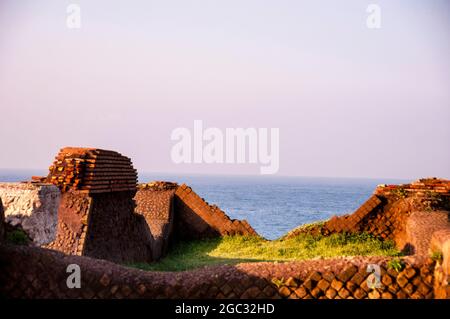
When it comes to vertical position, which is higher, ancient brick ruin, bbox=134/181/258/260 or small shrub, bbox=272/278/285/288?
small shrub, bbox=272/278/285/288

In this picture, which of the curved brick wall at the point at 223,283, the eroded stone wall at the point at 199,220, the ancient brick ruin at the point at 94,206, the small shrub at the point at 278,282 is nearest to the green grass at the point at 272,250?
the eroded stone wall at the point at 199,220

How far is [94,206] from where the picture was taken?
45.3ft

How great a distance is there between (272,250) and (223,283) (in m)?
10.2

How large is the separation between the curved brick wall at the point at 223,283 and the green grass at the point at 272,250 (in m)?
7.58

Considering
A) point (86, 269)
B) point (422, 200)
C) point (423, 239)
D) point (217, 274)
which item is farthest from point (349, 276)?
point (422, 200)

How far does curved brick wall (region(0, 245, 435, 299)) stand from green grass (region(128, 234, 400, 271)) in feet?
24.9

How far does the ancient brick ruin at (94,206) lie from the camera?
13219mm

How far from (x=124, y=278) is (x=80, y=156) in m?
5.95

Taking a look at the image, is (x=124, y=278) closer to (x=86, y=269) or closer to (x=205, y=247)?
(x=86, y=269)

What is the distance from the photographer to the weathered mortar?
30.2ft

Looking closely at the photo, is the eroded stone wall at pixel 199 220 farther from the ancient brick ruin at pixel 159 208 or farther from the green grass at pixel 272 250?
the green grass at pixel 272 250

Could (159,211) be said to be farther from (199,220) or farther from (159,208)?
(199,220)

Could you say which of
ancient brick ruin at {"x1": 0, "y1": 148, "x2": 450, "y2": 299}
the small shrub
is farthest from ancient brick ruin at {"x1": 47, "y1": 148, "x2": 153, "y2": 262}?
→ the small shrub

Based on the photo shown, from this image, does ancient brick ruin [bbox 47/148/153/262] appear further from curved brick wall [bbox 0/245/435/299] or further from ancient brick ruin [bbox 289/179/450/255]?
ancient brick ruin [bbox 289/179/450/255]
